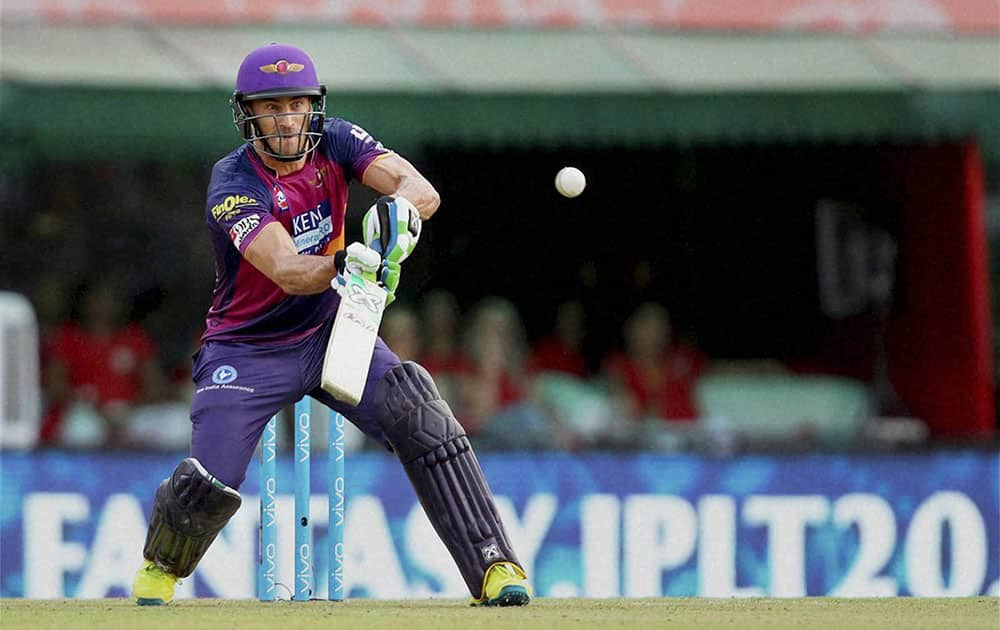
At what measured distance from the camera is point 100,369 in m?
8.84

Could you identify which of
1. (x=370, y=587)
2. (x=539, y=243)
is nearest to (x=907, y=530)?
(x=370, y=587)

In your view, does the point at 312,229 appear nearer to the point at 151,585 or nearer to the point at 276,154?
the point at 276,154

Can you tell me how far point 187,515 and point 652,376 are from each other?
13.6 ft

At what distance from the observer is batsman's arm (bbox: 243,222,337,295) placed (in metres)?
5.05

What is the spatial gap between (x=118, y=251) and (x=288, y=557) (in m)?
2.66

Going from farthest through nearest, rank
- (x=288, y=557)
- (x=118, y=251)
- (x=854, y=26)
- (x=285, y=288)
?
(x=118, y=251) < (x=854, y=26) < (x=288, y=557) < (x=285, y=288)

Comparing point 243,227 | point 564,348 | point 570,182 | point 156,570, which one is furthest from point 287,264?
point 564,348

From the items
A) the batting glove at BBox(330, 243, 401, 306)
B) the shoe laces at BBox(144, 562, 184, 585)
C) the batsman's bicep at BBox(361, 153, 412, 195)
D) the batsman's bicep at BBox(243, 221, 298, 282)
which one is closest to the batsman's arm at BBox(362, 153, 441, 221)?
the batsman's bicep at BBox(361, 153, 412, 195)

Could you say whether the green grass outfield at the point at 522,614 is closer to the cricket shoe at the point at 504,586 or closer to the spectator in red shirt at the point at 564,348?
the cricket shoe at the point at 504,586

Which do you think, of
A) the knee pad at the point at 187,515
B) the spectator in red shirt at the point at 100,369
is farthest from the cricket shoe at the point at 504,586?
the spectator in red shirt at the point at 100,369

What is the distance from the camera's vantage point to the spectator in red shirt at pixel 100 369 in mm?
8609

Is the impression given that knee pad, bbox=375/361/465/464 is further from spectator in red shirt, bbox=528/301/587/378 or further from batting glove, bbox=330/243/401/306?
spectator in red shirt, bbox=528/301/587/378

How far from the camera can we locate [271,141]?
5316mm

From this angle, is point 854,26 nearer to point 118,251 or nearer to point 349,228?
point 349,228
